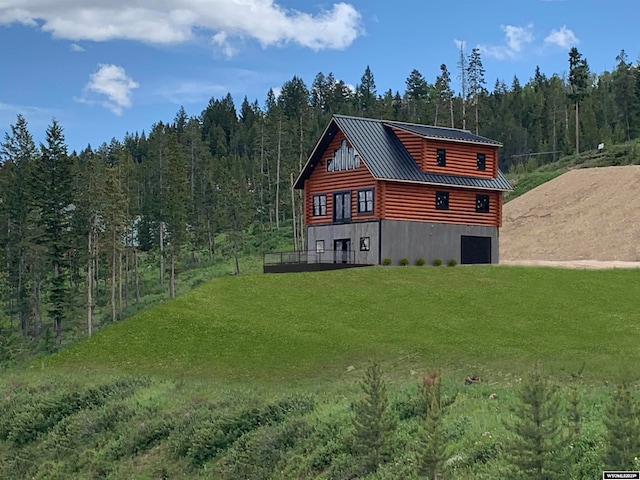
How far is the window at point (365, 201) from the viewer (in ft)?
163

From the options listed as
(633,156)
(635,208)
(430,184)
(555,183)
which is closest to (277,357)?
(430,184)

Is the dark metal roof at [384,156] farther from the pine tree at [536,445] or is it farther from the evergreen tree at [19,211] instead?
the pine tree at [536,445]

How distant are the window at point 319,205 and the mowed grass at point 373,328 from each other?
406 inches

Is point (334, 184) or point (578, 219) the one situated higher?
point (334, 184)

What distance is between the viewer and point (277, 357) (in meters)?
30.3

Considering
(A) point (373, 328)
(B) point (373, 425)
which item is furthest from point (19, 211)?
(B) point (373, 425)

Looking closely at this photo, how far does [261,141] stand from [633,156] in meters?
47.3

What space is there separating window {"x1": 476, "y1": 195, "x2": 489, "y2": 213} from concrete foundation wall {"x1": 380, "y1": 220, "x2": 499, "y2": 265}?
3.68ft

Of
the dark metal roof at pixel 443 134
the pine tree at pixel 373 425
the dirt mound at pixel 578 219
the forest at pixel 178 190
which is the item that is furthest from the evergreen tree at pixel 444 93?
the pine tree at pixel 373 425

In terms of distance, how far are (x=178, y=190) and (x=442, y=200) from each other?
30157mm

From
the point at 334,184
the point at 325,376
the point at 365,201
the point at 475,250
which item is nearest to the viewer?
the point at 325,376

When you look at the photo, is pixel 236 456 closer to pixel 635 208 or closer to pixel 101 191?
pixel 101 191

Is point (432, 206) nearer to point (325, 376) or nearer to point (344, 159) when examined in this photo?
point (344, 159)

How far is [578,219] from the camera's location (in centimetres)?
7331
